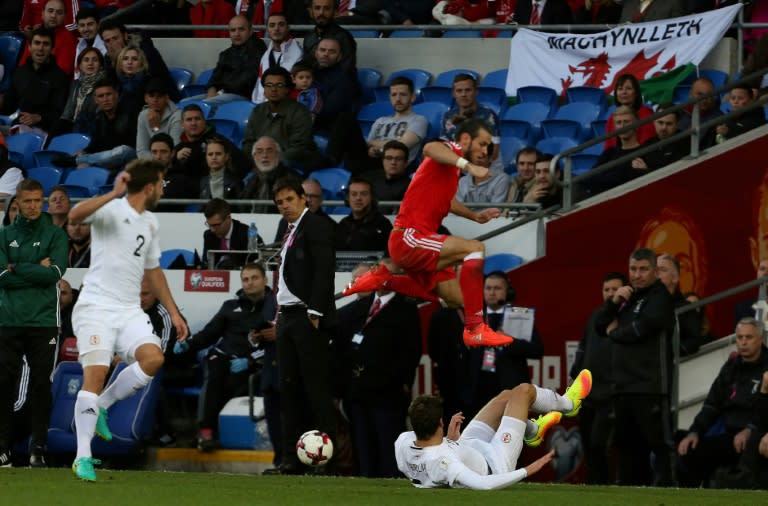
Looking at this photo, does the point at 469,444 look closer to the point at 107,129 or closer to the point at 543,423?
the point at 543,423

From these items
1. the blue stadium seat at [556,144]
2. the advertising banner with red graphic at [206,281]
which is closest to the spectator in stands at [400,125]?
the blue stadium seat at [556,144]

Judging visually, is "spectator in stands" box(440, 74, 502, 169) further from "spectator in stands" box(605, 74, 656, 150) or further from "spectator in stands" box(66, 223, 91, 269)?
"spectator in stands" box(66, 223, 91, 269)

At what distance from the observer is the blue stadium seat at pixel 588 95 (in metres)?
17.5

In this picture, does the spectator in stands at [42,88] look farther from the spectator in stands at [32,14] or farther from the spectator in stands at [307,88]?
the spectator in stands at [307,88]

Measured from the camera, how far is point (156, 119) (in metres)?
17.8

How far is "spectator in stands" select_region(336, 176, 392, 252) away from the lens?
47.5 feet

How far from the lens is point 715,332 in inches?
576

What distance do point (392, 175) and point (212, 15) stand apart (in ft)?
20.0

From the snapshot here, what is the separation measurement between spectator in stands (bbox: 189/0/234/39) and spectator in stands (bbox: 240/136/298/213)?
4881 millimetres

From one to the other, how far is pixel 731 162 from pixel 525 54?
3948 millimetres

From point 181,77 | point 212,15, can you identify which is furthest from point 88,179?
point 212,15

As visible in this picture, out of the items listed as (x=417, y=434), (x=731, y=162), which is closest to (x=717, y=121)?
(x=731, y=162)

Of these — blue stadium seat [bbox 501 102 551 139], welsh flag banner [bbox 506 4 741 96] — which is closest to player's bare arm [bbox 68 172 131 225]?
blue stadium seat [bbox 501 102 551 139]

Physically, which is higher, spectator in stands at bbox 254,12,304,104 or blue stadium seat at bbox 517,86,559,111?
spectator in stands at bbox 254,12,304,104
